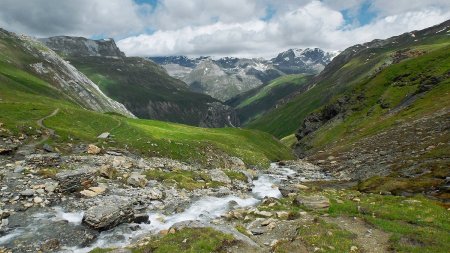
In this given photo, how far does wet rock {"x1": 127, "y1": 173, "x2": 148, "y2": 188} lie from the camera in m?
46.6

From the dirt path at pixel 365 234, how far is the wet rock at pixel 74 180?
25424 millimetres

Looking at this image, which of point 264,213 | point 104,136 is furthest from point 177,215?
point 104,136

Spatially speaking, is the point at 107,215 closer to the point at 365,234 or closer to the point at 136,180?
the point at 136,180

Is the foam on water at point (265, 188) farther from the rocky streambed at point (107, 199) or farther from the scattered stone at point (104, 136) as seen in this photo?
the scattered stone at point (104, 136)

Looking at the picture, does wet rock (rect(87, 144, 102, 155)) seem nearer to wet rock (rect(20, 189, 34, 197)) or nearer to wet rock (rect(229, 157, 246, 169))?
wet rock (rect(20, 189, 34, 197))

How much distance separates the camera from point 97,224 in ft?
108

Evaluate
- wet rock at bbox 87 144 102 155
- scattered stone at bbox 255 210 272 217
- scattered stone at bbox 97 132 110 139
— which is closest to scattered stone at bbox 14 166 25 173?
wet rock at bbox 87 144 102 155

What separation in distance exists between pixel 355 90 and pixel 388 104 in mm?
36835

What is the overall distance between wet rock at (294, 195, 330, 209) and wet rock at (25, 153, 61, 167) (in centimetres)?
3078

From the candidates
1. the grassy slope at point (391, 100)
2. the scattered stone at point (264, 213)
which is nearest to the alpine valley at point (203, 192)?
the scattered stone at point (264, 213)

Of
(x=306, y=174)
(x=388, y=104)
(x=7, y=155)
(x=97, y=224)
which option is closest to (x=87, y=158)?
(x=7, y=155)

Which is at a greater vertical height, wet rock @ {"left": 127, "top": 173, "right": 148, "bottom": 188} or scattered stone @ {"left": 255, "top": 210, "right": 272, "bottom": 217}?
wet rock @ {"left": 127, "top": 173, "right": 148, "bottom": 188}

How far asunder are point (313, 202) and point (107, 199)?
21012 mm

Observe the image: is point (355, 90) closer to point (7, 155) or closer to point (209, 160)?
point (209, 160)
